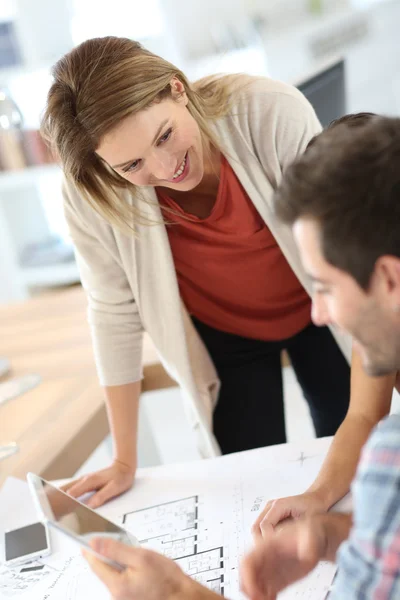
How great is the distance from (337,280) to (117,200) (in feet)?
1.95

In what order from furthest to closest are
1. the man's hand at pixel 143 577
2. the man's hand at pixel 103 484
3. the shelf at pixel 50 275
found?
the shelf at pixel 50 275
the man's hand at pixel 103 484
the man's hand at pixel 143 577

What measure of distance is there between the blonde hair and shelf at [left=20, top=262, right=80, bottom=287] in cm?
231

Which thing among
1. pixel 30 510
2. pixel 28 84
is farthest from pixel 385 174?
pixel 28 84

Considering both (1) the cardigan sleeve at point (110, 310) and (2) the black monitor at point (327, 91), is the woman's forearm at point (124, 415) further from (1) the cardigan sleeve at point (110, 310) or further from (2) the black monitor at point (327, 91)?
(2) the black monitor at point (327, 91)

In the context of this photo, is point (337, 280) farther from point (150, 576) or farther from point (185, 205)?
point (185, 205)

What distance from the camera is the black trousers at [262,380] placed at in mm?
1362

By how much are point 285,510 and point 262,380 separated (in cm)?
49

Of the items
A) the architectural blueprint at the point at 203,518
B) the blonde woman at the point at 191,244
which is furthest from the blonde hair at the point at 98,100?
the architectural blueprint at the point at 203,518

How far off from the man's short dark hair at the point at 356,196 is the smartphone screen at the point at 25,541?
62cm

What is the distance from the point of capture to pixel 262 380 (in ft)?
4.51

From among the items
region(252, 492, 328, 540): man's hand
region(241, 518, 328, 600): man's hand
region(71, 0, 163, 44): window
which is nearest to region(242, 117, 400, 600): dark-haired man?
region(241, 518, 328, 600): man's hand

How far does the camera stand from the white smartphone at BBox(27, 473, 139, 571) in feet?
2.48

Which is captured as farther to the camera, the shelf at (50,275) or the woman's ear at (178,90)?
the shelf at (50,275)

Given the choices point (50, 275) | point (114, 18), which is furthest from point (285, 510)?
point (114, 18)
